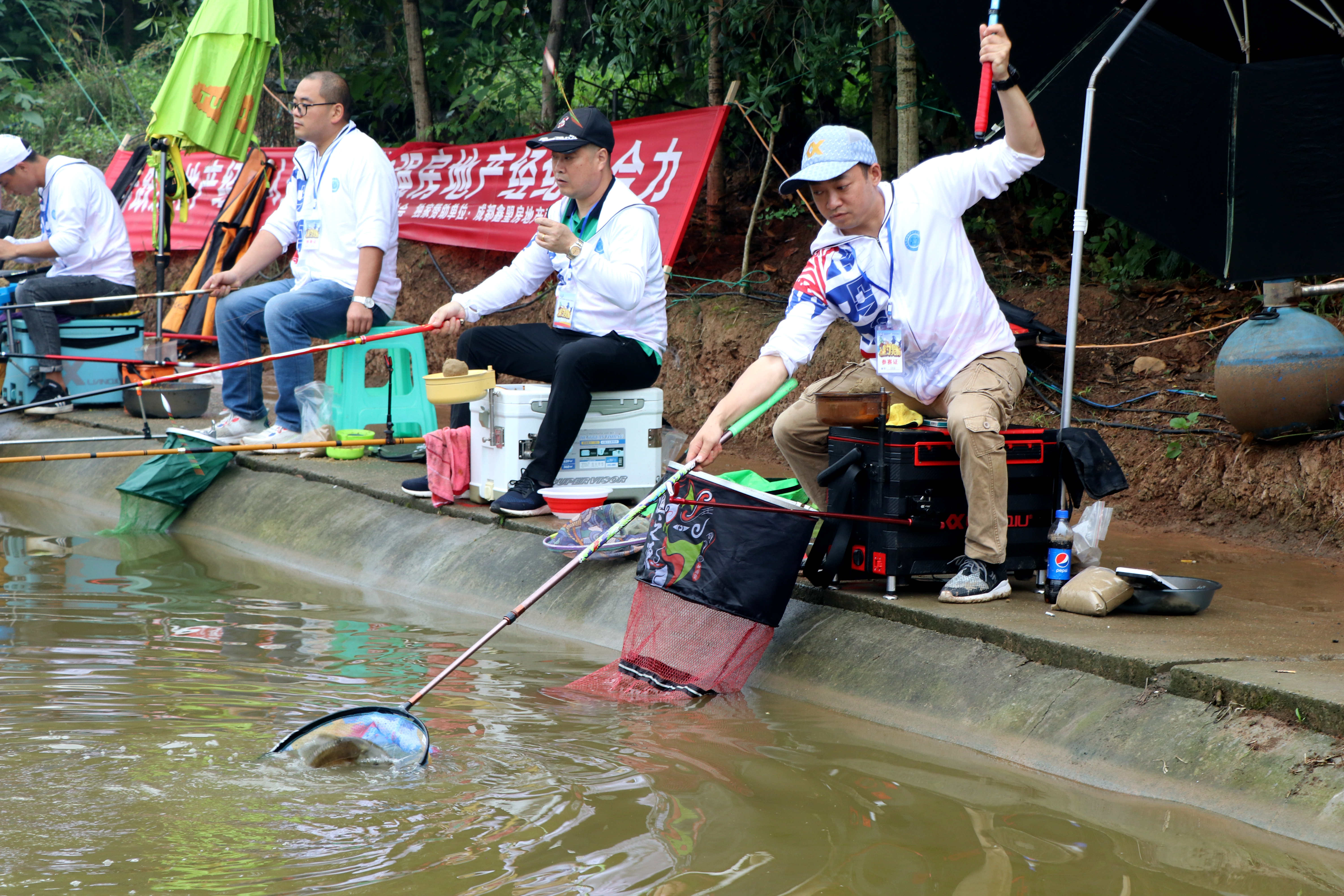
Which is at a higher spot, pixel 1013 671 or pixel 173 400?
pixel 173 400

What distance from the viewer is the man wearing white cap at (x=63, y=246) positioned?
27.7 feet

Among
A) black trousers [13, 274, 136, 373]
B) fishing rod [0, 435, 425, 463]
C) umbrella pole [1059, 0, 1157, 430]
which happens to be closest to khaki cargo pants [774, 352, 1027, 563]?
umbrella pole [1059, 0, 1157, 430]

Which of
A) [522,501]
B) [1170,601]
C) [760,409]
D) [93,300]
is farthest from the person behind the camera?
[93,300]

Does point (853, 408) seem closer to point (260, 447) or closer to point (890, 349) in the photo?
point (890, 349)

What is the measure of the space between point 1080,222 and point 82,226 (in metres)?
6.41

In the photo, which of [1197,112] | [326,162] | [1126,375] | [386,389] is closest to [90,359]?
[386,389]

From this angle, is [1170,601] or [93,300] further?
[93,300]

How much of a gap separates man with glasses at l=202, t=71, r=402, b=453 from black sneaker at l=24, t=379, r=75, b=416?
224 cm

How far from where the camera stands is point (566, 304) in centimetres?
571

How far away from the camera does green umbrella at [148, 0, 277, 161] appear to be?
324 inches

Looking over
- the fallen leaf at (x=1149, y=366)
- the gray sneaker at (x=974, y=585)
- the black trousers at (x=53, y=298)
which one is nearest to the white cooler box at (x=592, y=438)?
the gray sneaker at (x=974, y=585)

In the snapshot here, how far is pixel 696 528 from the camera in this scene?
402cm

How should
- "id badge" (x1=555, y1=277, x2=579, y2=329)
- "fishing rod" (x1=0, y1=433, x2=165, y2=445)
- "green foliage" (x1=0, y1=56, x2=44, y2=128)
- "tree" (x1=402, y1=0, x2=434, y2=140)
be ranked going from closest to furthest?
1. "id badge" (x1=555, y1=277, x2=579, y2=329)
2. "fishing rod" (x1=0, y1=433, x2=165, y2=445)
3. "tree" (x1=402, y1=0, x2=434, y2=140)
4. "green foliage" (x1=0, y1=56, x2=44, y2=128)

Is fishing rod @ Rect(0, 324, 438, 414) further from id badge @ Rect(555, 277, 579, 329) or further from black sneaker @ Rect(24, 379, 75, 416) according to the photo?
black sneaker @ Rect(24, 379, 75, 416)
